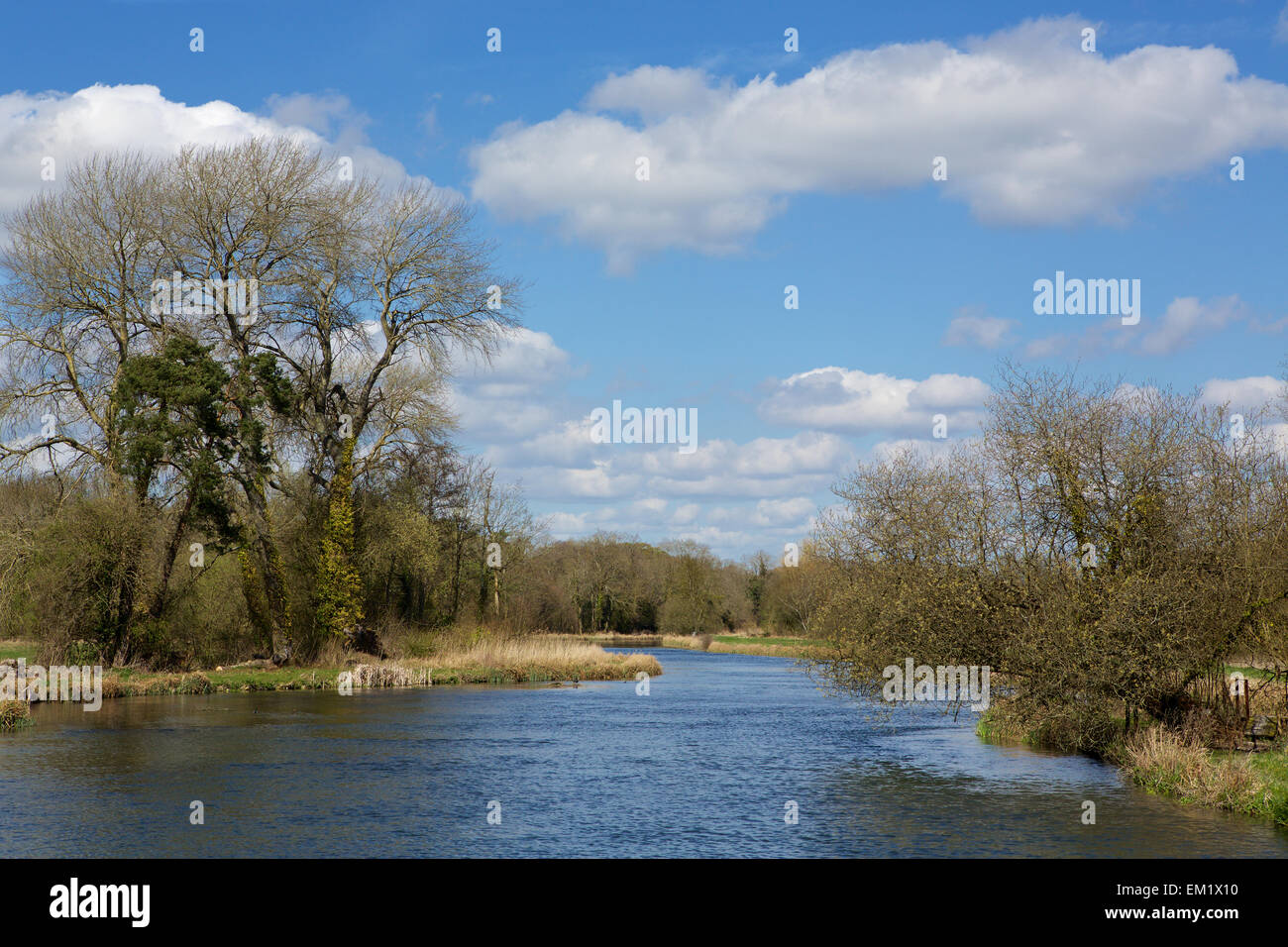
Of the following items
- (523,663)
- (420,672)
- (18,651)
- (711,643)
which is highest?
(18,651)

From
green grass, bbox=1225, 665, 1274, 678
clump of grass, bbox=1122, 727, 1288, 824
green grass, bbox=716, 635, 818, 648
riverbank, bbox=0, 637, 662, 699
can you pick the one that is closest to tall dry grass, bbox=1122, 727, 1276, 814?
clump of grass, bbox=1122, 727, 1288, 824

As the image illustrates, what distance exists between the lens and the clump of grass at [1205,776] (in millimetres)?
18484

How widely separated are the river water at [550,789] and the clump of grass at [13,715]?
502mm

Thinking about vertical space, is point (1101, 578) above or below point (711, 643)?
above

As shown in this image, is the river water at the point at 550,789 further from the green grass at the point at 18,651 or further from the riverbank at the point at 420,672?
the green grass at the point at 18,651

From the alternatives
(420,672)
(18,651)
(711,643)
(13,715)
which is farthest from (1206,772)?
(711,643)

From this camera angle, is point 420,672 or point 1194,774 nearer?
point 1194,774

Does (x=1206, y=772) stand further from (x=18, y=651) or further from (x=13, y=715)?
(x=18, y=651)

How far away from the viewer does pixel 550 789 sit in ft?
70.8

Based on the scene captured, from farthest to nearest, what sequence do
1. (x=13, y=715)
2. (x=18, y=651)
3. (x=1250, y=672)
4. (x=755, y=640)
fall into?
(x=755, y=640) < (x=18, y=651) < (x=1250, y=672) < (x=13, y=715)

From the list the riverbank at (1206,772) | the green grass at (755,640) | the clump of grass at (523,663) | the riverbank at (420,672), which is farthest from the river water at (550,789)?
the green grass at (755,640)

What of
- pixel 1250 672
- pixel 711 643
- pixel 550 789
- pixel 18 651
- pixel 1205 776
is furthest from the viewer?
pixel 711 643

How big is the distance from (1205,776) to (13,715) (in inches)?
1085
